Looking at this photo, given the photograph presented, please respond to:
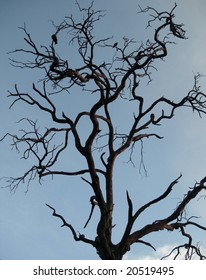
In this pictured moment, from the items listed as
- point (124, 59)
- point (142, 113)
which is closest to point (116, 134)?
point (142, 113)

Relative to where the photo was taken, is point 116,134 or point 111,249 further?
point 116,134

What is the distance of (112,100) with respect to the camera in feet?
22.9

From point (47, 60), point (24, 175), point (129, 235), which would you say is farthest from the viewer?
point (24, 175)

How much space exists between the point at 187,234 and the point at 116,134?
235cm

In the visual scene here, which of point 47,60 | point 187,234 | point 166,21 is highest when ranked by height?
point 166,21

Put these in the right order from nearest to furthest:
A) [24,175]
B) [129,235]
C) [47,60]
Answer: [129,235]
[47,60]
[24,175]

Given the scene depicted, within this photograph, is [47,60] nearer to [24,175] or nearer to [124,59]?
[124,59]
